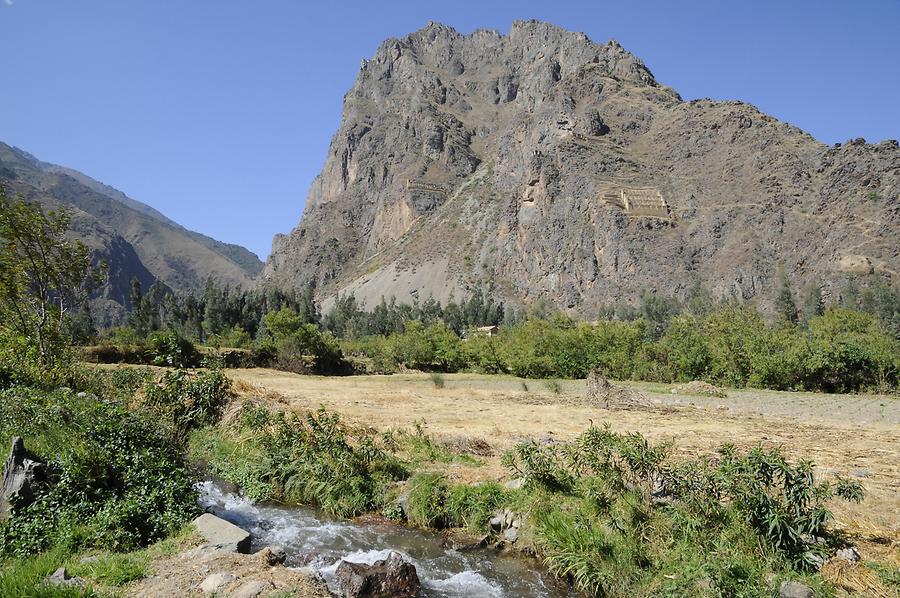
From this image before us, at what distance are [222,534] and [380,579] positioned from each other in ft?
9.01

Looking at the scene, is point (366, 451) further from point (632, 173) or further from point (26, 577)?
point (632, 173)

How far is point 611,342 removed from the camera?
53094 millimetres

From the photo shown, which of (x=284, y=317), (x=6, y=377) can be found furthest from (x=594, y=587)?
(x=284, y=317)

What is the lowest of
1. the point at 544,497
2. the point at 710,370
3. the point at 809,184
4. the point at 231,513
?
the point at 231,513

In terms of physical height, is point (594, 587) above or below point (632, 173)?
below

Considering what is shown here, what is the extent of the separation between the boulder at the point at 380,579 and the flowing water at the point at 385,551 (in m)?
0.26

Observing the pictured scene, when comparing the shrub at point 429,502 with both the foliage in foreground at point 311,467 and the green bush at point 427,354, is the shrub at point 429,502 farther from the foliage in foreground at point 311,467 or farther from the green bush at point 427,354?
the green bush at point 427,354

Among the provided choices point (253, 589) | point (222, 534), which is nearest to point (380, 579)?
point (253, 589)

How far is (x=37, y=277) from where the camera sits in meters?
20.0

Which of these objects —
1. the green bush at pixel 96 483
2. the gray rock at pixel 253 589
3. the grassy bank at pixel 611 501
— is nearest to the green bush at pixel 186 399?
the grassy bank at pixel 611 501

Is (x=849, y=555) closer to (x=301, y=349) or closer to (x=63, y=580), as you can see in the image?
(x=63, y=580)

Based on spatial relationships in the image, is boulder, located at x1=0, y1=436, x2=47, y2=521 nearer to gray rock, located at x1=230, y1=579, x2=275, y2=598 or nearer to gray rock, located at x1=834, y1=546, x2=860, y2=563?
gray rock, located at x1=230, y1=579, x2=275, y2=598

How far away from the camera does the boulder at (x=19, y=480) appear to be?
8180mm

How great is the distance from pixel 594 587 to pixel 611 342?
4709cm
